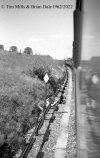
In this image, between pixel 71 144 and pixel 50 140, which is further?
pixel 50 140

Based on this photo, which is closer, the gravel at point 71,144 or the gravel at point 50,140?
the gravel at point 71,144

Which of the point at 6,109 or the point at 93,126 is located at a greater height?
the point at 93,126

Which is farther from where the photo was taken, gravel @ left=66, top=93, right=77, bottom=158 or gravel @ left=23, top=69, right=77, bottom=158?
gravel @ left=23, top=69, right=77, bottom=158

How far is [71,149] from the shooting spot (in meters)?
10.7

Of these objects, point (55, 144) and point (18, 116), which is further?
point (18, 116)

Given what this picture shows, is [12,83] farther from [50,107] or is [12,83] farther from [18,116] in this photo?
[18,116]

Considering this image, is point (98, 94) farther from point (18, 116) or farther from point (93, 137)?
point (18, 116)

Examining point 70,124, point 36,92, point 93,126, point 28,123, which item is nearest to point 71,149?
point 70,124

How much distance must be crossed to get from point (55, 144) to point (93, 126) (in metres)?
9.39

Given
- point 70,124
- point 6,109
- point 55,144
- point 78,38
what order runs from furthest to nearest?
point 6,109 < point 70,124 < point 55,144 < point 78,38

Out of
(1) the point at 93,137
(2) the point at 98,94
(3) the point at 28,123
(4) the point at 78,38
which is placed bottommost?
(3) the point at 28,123

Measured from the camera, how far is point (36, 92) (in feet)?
81.4

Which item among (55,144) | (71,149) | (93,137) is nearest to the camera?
(93,137)

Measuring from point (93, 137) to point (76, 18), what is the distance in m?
2.07
